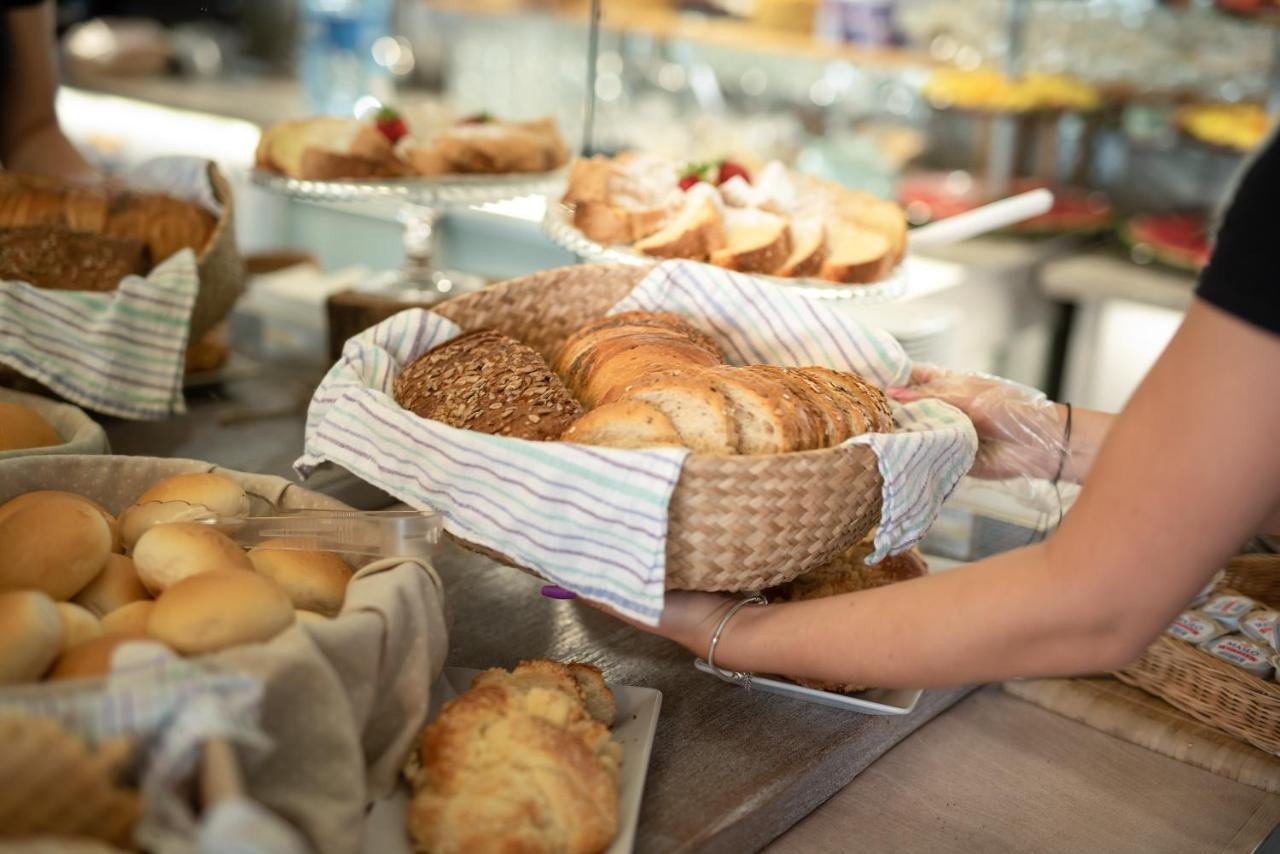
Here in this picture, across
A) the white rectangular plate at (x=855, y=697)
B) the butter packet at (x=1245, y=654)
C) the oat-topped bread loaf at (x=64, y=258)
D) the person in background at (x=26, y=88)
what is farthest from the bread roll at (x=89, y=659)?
the person in background at (x=26, y=88)

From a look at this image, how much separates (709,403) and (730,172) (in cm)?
100

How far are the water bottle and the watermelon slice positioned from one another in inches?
99.4

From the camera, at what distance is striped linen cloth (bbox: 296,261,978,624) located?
3.54ft

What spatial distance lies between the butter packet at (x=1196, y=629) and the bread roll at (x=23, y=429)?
1282mm

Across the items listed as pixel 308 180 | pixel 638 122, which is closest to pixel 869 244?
pixel 308 180

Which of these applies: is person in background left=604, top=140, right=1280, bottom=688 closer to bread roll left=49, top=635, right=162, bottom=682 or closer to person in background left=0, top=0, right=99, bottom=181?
bread roll left=49, top=635, right=162, bottom=682

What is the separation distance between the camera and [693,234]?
5.91 feet

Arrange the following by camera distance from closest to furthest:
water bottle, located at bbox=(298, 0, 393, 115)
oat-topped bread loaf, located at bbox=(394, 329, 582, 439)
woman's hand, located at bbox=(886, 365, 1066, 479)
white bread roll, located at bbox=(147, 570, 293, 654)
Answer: white bread roll, located at bbox=(147, 570, 293, 654) < oat-topped bread loaf, located at bbox=(394, 329, 582, 439) < woman's hand, located at bbox=(886, 365, 1066, 479) < water bottle, located at bbox=(298, 0, 393, 115)

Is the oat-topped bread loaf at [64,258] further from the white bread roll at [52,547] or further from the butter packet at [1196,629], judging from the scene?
the butter packet at [1196,629]

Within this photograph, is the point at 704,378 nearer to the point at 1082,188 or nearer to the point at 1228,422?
the point at 1228,422

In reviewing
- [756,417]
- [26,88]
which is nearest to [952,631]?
[756,417]

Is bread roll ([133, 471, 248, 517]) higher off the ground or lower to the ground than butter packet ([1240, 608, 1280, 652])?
higher

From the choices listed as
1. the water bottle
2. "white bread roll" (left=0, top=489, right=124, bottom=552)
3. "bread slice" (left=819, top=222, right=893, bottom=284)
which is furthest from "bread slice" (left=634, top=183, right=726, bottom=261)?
the water bottle

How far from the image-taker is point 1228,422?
0.85 metres
